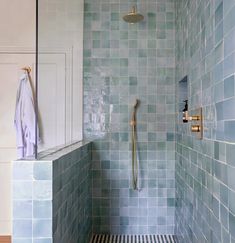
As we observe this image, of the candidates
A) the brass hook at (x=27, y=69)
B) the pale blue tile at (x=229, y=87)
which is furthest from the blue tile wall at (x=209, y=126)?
the brass hook at (x=27, y=69)

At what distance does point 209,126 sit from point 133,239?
172cm

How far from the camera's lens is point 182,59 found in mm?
2377

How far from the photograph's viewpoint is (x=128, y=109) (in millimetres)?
2809

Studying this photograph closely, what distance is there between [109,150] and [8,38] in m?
1.64

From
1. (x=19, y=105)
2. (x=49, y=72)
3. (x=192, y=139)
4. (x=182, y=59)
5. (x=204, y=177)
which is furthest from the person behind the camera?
(x=19, y=105)

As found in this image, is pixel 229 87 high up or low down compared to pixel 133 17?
down

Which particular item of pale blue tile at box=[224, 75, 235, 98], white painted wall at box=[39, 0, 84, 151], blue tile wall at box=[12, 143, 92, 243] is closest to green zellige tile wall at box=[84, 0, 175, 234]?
white painted wall at box=[39, 0, 84, 151]

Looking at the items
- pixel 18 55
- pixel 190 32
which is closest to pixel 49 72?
pixel 190 32

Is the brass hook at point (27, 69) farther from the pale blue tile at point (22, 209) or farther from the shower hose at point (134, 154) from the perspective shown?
the pale blue tile at point (22, 209)

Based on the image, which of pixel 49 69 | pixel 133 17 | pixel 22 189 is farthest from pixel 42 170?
pixel 133 17

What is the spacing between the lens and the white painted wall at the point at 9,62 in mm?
2887

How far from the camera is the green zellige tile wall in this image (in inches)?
110

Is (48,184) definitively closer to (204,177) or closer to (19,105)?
(204,177)

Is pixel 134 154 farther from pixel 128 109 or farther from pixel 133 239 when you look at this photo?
pixel 133 239
